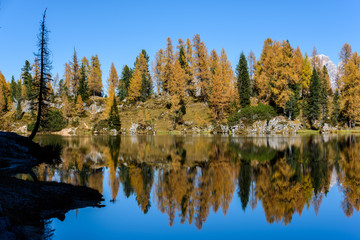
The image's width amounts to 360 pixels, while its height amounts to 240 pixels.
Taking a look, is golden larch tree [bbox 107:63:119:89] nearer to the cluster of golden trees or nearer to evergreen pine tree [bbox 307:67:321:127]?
the cluster of golden trees

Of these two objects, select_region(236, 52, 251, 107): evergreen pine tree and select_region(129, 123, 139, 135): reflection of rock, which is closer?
select_region(236, 52, 251, 107): evergreen pine tree

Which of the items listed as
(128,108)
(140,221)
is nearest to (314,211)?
(140,221)

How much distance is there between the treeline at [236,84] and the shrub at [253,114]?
578mm

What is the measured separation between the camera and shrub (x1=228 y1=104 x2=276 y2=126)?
6406 cm

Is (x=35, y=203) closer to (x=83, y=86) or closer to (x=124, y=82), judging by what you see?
(x=83, y=86)

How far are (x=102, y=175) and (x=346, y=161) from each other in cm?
1834

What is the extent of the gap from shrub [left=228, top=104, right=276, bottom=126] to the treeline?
1.90 feet

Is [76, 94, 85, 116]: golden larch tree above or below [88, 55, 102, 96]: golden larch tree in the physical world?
below

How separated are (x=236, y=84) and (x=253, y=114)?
588 inches

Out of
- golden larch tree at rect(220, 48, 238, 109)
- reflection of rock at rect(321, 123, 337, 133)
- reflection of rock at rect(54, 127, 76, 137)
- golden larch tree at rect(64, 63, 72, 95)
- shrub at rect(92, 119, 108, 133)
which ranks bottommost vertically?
reflection of rock at rect(321, 123, 337, 133)

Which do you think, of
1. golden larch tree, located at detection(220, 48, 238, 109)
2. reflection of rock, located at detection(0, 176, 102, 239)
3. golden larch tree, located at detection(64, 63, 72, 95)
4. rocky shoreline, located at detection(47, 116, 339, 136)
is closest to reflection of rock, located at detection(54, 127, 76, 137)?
rocky shoreline, located at detection(47, 116, 339, 136)

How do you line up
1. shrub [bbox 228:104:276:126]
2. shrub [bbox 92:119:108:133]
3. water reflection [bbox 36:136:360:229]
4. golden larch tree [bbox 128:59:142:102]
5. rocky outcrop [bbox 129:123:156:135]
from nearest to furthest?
1. water reflection [bbox 36:136:360:229]
2. shrub [bbox 228:104:276:126]
3. rocky outcrop [bbox 129:123:156:135]
4. shrub [bbox 92:119:108:133]
5. golden larch tree [bbox 128:59:142:102]

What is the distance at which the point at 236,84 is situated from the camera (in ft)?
251

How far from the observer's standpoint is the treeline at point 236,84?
65.8 meters
